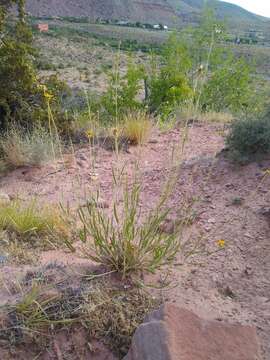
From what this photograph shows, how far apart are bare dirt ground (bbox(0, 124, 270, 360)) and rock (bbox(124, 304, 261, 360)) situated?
17 cm

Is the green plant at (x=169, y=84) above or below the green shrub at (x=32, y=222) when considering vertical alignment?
below

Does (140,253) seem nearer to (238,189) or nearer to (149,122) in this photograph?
(238,189)

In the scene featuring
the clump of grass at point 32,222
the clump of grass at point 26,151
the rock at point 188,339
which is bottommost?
the clump of grass at point 26,151

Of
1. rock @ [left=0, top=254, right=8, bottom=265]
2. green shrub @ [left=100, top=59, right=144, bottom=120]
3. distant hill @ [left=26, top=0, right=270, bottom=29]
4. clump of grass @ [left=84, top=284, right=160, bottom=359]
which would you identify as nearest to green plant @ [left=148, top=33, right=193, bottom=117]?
green shrub @ [left=100, top=59, right=144, bottom=120]

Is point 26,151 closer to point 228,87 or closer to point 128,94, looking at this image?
point 128,94

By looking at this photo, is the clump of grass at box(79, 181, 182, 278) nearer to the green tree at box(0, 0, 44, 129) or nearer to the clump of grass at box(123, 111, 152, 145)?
the clump of grass at box(123, 111, 152, 145)

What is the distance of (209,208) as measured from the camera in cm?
367

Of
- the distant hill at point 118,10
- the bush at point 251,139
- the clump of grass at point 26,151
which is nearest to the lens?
the bush at point 251,139

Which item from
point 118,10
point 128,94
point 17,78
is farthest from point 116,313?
point 118,10

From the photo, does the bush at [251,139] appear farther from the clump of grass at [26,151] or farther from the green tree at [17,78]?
the green tree at [17,78]

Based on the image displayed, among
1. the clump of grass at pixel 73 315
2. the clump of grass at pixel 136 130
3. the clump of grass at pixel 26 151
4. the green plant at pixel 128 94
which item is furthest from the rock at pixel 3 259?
the green plant at pixel 128 94

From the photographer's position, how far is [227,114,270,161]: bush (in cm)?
416

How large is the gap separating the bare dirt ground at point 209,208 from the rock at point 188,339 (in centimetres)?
17

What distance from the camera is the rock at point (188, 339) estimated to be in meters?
1.94
